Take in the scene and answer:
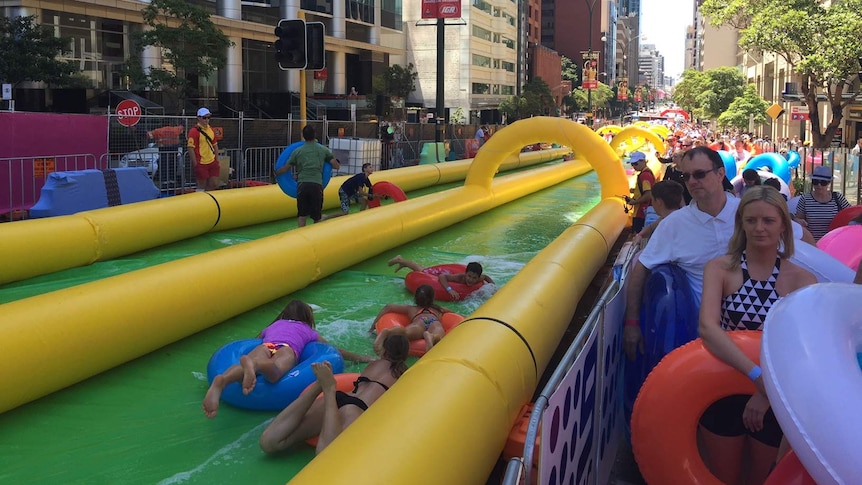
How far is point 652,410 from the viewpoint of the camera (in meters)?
3.63

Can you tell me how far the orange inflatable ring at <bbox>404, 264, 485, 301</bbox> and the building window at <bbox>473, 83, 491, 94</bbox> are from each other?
64.4m

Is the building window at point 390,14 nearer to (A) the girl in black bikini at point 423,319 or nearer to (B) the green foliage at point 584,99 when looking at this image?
(B) the green foliage at point 584,99

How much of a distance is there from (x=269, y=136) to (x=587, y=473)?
1444cm

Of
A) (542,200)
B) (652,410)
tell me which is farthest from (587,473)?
(542,200)

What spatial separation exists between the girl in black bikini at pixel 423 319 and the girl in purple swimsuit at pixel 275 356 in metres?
0.38

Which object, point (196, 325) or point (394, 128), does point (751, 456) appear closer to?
point (196, 325)

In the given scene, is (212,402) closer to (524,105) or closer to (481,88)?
(524,105)

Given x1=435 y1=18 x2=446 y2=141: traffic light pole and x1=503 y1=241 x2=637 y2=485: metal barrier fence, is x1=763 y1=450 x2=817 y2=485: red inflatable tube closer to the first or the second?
x1=503 y1=241 x2=637 y2=485: metal barrier fence

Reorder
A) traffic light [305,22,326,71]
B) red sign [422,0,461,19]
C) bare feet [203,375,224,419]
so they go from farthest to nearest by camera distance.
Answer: red sign [422,0,461,19] → traffic light [305,22,326,71] → bare feet [203,375,224,419]

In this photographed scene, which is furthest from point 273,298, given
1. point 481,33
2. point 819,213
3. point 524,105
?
point 481,33

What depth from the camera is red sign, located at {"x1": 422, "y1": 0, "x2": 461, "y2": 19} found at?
2311 centimetres

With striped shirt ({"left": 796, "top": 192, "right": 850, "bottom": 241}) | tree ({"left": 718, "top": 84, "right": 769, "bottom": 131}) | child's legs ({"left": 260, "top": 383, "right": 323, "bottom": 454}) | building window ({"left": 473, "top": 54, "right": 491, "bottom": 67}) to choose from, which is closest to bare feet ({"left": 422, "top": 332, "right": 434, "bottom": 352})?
child's legs ({"left": 260, "top": 383, "right": 323, "bottom": 454})

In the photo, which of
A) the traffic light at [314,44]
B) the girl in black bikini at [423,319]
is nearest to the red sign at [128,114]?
the traffic light at [314,44]

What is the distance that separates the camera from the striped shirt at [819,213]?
8461mm
